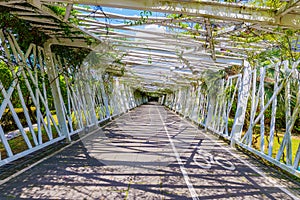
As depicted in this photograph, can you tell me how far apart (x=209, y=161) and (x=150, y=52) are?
5.38 meters

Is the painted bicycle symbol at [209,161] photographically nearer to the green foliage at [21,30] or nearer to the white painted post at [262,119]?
the white painted post at [262,119]

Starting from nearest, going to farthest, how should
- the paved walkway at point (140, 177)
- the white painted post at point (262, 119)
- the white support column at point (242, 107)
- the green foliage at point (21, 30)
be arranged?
the paved walkway at point (140, 177) → the green foliage at point (21, 30) → the white painted post at point (262, 119) → the white support column at point (242, 107)

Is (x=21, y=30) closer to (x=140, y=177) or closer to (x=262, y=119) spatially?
(x=140, y=177)

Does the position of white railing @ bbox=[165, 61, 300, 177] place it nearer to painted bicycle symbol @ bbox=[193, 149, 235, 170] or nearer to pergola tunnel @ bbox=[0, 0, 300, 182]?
pergola tunnel @ bbox=[0, 0, 300, 182]

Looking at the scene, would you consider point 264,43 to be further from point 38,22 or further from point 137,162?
point 38,22

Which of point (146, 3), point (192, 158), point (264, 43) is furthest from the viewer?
point (264, 43)

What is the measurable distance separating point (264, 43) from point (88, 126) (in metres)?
6.98

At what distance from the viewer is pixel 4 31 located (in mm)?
5426

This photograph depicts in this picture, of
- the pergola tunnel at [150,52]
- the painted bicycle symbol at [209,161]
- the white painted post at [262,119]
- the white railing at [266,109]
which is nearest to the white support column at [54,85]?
the pergola tunnel at [150,52]

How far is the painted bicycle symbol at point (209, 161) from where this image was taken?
5850 mm

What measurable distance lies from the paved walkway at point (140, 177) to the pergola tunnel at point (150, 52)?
634 millimetres

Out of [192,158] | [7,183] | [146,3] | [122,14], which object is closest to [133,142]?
[192,158]

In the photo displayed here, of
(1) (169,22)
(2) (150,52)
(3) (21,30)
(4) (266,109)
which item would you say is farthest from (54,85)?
(4) (266,109)

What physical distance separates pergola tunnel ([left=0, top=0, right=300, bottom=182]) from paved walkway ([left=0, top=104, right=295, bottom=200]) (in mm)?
634
